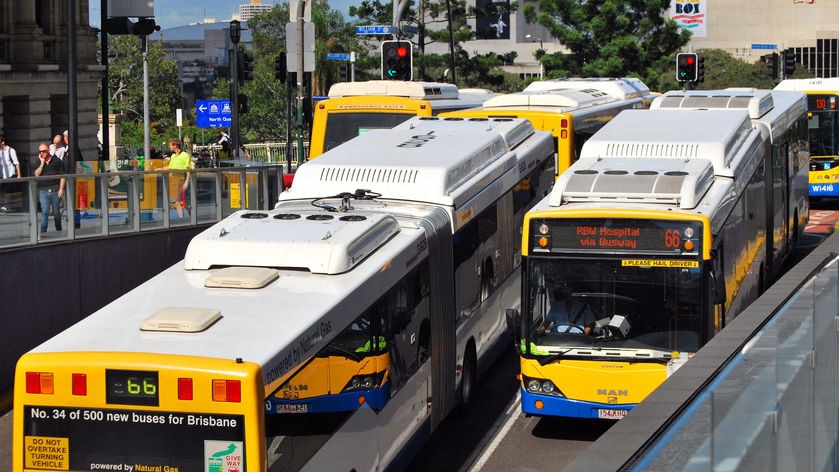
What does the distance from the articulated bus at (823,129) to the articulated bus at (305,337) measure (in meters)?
19.9

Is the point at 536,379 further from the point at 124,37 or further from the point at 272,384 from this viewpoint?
the point at 124,37

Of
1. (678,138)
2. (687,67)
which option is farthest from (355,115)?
(687,67)

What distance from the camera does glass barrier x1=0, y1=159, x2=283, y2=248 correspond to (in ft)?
60.0

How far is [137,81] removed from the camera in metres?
102

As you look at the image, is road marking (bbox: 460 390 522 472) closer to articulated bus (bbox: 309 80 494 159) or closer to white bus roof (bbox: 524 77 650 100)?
articulated bus (bbox: 309 80 494 159)

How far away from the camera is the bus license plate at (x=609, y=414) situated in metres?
13.5

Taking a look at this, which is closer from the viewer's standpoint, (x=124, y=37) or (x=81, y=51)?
(x=81, y=51)

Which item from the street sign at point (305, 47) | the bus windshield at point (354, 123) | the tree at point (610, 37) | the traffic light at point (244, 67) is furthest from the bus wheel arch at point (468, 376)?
the tree at point (610, 37)

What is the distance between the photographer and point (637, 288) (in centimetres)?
1341

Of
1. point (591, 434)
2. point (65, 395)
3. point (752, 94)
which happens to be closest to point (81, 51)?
point (752, 94)

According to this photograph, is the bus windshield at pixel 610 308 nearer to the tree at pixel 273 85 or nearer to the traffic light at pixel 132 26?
the traffic light at pixel 132 26

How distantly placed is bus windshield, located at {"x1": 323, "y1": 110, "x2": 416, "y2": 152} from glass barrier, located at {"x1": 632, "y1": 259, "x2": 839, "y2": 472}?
1746 cm

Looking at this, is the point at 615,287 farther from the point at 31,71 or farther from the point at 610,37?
the point at 610,37

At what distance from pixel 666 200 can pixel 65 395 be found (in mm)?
7216
